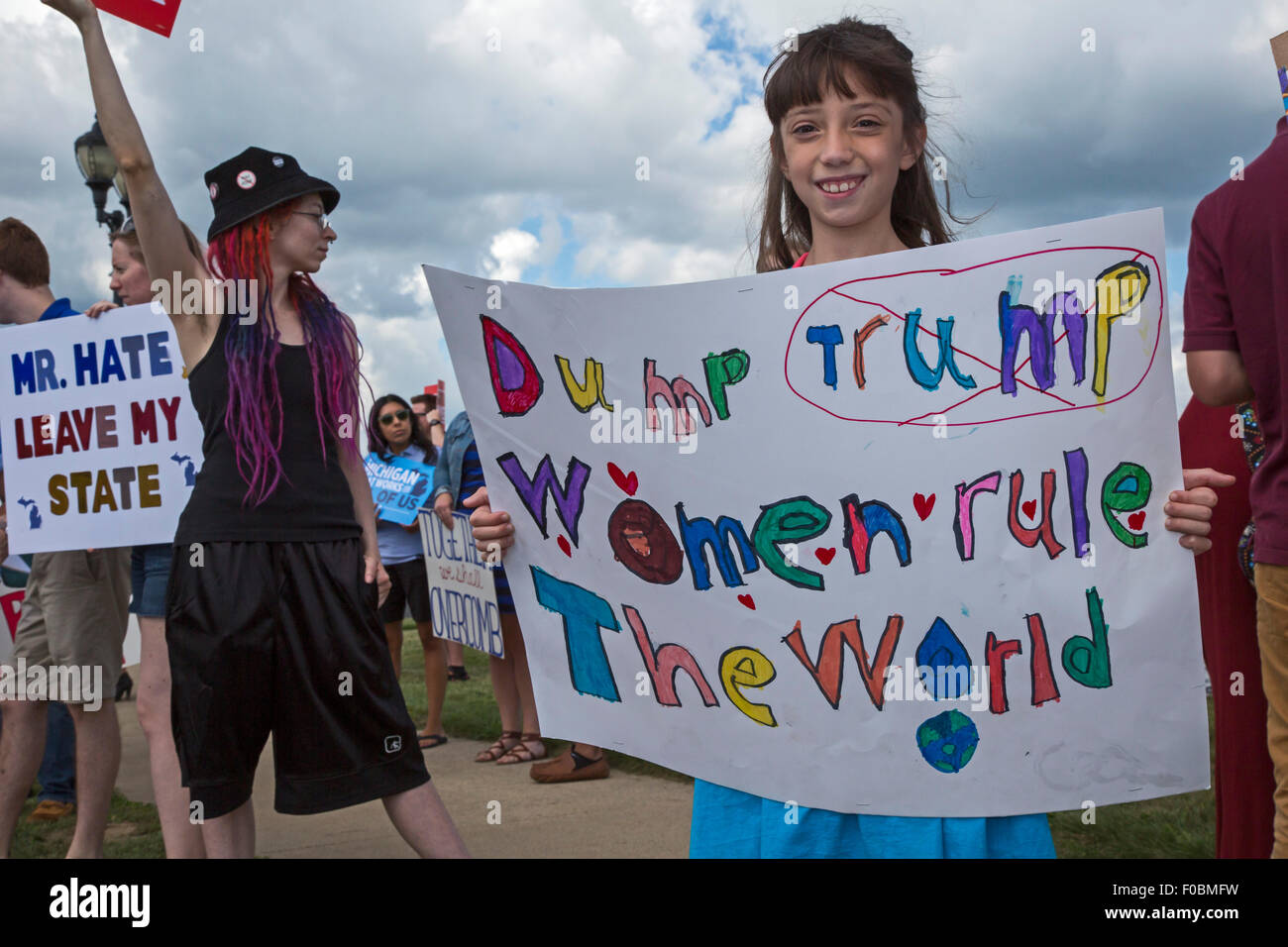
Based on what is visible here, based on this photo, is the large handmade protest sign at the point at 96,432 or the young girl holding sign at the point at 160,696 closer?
the young girl holding sign at the point at 160,696

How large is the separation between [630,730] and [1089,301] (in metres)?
1.18

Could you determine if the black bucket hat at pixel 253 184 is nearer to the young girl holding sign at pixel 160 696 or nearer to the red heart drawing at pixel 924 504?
the young girl holding sign at pixel 160 696

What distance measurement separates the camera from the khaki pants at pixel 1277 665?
215 centimetres

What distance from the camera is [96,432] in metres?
3.80

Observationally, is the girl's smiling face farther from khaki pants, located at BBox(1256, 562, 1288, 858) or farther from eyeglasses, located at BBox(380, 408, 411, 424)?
eyeglasses, located at BBox(380, 408, 411, 424)

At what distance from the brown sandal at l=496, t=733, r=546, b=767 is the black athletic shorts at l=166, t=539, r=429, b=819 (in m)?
3.05

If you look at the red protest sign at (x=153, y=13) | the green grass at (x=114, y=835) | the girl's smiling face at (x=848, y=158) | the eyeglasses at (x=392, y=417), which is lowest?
the green grass at (x=114, y=835)

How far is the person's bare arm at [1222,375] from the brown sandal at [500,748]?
4.53 metres

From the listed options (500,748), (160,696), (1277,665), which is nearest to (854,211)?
(1277,665)

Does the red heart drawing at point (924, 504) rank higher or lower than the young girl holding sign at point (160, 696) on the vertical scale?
higher

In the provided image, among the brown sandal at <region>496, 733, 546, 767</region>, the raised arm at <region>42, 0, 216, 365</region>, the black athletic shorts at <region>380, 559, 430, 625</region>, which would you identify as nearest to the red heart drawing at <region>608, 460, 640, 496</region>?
the raised arm at <region>42, 0, 216, 365</region>

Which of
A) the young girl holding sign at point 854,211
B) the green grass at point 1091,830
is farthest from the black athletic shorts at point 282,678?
the green grass at point 1091,830

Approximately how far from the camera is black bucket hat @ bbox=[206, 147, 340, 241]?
2855 mm

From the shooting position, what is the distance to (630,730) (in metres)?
2.12
